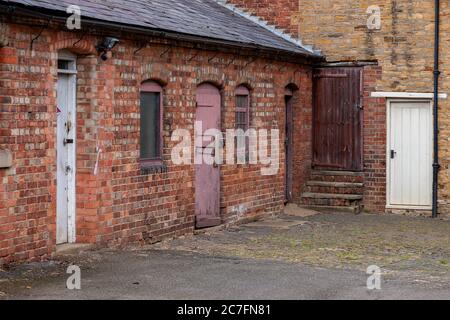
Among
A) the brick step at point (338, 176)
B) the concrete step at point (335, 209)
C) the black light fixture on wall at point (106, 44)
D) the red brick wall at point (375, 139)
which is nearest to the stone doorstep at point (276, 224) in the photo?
the concrete step at point (335, 209)

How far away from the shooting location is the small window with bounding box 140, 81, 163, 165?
13.5 meters

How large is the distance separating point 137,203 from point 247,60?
4.56 m

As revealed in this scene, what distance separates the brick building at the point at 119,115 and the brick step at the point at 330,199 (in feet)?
6.01

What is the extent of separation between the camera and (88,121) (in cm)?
1232

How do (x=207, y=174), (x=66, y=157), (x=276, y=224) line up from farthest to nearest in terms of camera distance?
(x=276, y=224) < (x=207, y=174) < (x=66, y=157)

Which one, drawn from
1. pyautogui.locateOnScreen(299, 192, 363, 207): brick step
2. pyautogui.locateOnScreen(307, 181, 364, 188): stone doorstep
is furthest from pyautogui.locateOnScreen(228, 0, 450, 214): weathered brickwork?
pyautogui.locateOnScreen(299, 192, 363, 207): brick step

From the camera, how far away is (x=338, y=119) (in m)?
19.4

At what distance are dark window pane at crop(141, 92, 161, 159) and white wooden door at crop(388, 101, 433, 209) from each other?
6899mm

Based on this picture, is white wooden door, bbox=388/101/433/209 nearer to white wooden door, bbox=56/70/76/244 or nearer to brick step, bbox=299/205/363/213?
brick step, bbox=299/205/363/213

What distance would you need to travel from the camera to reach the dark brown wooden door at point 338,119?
19.2m

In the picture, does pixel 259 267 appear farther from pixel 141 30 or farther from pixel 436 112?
pixel 436 112

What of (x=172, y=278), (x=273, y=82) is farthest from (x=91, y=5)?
(x=273, y=82)

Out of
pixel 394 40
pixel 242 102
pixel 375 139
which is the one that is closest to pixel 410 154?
pixel 375 139

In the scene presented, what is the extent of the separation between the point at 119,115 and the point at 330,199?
294 inches
